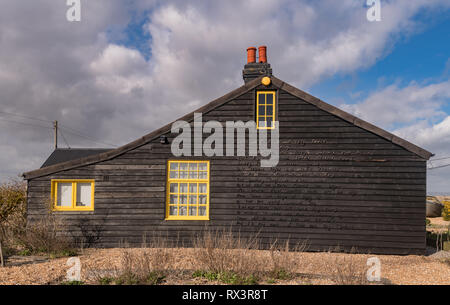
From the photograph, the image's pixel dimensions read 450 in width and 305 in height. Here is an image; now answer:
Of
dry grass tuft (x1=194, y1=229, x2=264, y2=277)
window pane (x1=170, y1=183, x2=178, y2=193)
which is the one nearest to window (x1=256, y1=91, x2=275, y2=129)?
window pane (x1=170, y1=183, x2=178, y2=193)

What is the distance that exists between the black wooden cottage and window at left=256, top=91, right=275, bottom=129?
0.11 ft

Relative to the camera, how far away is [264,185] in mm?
10297

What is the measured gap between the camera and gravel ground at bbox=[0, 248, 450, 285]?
21.0 ft

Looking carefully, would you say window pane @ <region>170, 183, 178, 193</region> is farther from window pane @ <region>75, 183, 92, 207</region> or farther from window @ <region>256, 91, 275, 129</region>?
window @ <region>256, 91, 275, 129</region>

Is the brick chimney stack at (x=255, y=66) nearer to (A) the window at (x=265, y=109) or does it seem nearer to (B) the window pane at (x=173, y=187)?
(A) the window at (x=265, y=109)

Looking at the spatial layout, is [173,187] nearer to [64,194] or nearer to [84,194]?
[84,194]

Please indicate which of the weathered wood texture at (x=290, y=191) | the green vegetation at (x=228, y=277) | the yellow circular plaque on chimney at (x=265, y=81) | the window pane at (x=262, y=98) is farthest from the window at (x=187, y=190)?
the green vegetation at (x=228, y=277)

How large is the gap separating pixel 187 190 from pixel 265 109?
381 cm

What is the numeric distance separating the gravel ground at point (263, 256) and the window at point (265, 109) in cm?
434

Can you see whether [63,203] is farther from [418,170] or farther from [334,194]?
[418,170]

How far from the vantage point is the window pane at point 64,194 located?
10.4 metres

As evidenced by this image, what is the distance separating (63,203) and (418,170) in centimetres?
1168

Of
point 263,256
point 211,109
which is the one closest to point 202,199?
point 211,109
